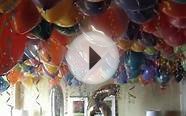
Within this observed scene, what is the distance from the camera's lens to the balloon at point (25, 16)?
1.55 m

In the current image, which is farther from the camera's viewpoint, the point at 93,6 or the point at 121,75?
the point at 121,75

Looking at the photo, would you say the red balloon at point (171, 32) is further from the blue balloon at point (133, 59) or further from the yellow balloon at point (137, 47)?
the blue balloon at point (133, 59)

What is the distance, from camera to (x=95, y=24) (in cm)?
174

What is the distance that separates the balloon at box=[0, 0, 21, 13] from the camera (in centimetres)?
141

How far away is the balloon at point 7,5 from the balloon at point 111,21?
406mm

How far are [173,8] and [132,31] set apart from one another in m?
0.45

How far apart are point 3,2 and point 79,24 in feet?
1.55

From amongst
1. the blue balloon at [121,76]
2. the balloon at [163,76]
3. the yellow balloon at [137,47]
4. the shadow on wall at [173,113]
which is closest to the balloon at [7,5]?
the yellow balloon at [137,47]

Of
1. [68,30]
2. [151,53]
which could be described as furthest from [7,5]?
[151,53]

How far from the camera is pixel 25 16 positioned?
1.55 metres

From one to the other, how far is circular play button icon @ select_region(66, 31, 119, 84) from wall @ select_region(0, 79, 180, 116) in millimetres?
1203

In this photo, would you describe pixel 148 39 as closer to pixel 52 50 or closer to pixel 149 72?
pixel 52 50

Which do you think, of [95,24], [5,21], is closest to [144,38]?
[95,24]

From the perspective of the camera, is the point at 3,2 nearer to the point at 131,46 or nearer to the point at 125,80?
the point at 131,46
